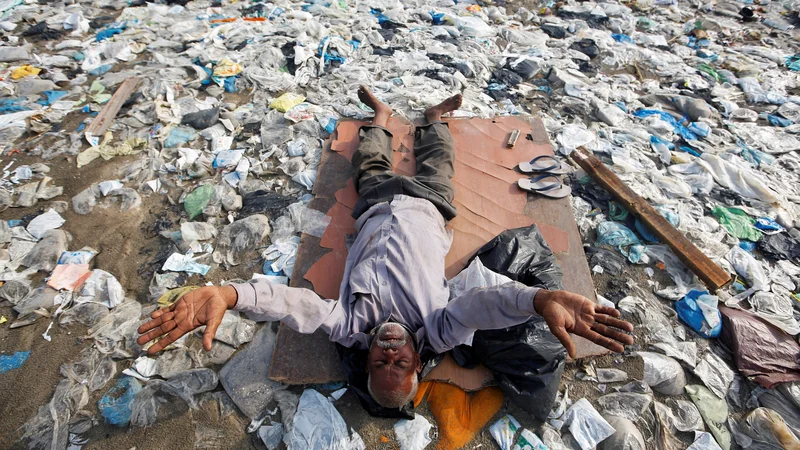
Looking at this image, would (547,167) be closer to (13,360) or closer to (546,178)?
(546,178)

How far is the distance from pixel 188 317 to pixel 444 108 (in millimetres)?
3437

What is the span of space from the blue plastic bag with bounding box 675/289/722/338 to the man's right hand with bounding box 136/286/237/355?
10.9 ft

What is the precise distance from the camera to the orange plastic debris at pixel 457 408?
8.26 ft

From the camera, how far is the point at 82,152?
419 centimetres

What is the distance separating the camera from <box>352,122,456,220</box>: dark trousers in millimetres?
3256

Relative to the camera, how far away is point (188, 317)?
195 cm

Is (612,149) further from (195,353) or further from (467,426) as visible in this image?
(195,353)

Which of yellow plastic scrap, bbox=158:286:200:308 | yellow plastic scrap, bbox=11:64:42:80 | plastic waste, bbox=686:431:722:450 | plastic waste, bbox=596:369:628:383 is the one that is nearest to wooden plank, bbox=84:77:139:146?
yellow plastic scrap, bbox=11:64:42:80

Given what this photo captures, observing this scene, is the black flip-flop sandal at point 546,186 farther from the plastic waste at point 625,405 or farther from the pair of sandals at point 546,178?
the plastic waste at point 625,405

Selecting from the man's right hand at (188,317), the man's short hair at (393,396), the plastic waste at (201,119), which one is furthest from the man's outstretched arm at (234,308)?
the plastic waste at (201,119)

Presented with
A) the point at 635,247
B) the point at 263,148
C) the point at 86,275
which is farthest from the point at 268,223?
the point at 635,247

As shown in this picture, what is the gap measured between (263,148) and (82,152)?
1.90 metres

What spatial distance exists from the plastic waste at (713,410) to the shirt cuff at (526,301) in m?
1.61

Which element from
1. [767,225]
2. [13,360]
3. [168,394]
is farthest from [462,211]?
[13,360]
